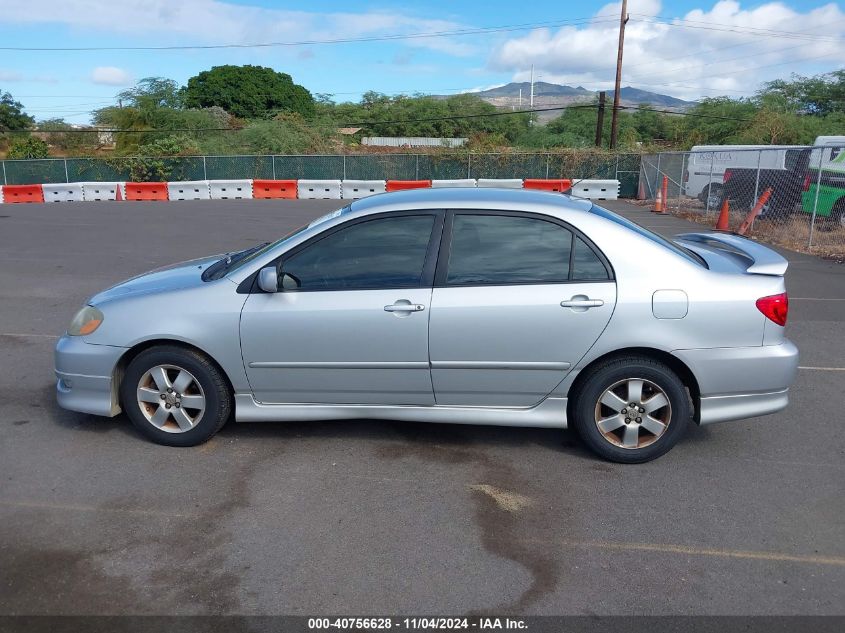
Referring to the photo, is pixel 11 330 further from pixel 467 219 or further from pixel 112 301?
pixel 467 219

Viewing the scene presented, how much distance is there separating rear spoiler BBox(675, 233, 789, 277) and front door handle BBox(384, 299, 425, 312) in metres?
2.07

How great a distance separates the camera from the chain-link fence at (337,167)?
3438 cm

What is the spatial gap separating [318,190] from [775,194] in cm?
1807

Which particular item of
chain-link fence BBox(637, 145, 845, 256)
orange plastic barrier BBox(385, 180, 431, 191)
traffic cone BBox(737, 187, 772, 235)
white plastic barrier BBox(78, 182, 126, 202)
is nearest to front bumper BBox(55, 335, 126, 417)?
chain-link fence BBox(637, 145, 845, 256)

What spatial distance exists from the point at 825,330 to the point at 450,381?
5.58 m

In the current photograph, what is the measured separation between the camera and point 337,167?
3481 cm

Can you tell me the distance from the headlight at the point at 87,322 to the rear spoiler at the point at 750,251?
164 inches

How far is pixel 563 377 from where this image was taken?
455cm

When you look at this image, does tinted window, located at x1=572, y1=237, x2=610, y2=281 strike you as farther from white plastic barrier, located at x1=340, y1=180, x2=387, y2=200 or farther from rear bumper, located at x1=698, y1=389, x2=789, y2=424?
white plastic barrier, located at x1=340, y1=180, x2=387, y2=200

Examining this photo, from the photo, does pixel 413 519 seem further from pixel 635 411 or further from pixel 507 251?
pixel 507 251

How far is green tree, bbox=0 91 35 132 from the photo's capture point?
208 feet

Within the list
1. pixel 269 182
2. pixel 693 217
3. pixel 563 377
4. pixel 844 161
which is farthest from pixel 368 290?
pixel 269 182

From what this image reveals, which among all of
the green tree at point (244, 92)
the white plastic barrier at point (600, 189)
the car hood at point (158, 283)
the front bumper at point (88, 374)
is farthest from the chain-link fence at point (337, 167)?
the green tree at point (244, 92)

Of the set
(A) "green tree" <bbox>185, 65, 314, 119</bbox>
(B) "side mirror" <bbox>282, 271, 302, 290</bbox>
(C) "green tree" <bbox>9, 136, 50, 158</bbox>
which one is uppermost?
(A) "green tree" <bbox>185, 65, 314, 119</bbox>
